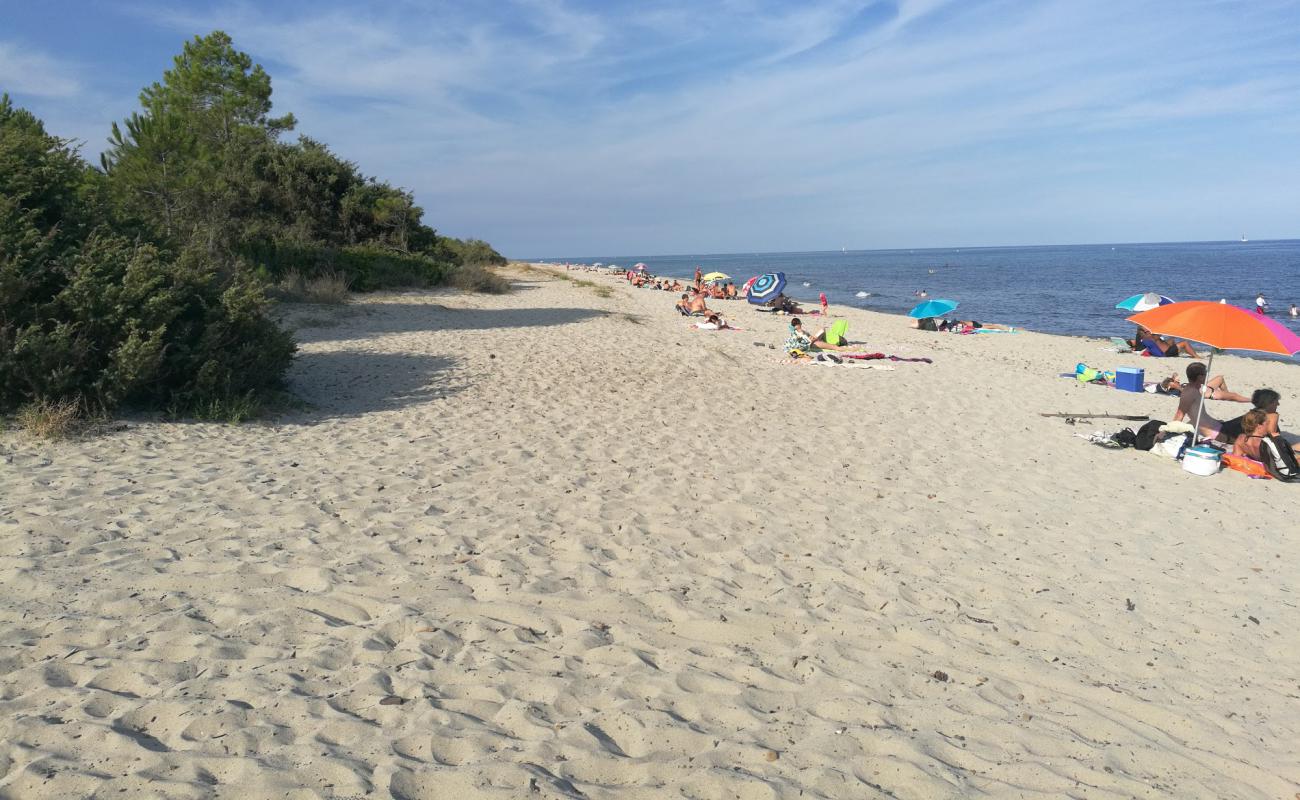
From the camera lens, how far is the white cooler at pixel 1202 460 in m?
7.71

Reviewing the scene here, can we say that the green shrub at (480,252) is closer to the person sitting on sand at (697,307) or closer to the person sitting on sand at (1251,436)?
the person sitting on sand at (697,307)

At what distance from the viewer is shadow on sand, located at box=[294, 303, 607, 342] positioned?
42.6 feet

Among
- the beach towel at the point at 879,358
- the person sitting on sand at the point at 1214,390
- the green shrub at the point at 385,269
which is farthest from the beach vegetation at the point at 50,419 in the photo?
the green shrub at the point at 385,269

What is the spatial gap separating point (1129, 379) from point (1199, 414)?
4.82 meters

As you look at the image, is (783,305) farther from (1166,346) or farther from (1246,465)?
(1246,465)

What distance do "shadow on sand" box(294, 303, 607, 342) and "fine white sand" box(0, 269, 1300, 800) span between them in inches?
197

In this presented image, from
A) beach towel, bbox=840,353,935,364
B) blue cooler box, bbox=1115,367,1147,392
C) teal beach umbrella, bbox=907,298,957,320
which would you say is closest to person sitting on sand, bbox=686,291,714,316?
teal beach umbrella, bbox=907,298,957,320

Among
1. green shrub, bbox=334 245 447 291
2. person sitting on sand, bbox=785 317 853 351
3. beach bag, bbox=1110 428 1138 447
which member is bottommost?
beach bag, bbox=1110 428 1138 447

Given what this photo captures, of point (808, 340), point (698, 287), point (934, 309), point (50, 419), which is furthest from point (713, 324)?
point (50, 419)

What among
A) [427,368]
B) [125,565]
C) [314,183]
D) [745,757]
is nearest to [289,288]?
[427,368]

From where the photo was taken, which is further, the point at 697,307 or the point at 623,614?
the point at 697,307

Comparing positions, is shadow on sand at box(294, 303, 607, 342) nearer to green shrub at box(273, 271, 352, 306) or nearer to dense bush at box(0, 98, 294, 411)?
green shrub at box(273, 271, 352, 306)

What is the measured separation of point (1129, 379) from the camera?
12727 mm

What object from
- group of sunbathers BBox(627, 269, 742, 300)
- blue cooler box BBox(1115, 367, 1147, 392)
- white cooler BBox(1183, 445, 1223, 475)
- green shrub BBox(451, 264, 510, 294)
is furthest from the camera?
group of sunbathers BBox(627, 269, 742, 300)
